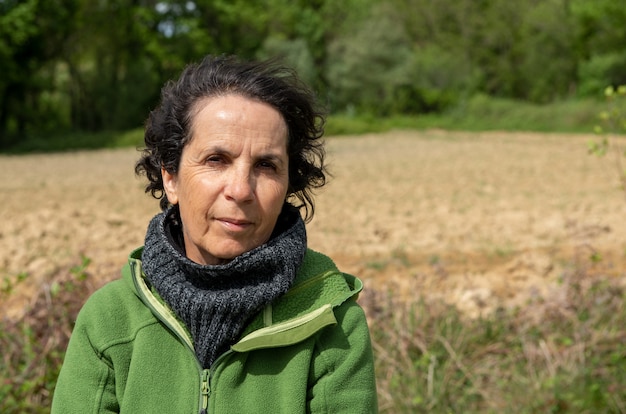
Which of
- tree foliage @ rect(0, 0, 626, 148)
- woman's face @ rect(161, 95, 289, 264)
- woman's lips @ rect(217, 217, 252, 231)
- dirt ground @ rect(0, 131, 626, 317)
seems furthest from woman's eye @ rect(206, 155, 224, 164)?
tree foliage @ rect(0, 0, 626, 148)

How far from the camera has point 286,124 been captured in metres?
1.86

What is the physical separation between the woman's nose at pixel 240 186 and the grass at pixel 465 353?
1785mm

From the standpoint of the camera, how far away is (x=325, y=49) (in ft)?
139

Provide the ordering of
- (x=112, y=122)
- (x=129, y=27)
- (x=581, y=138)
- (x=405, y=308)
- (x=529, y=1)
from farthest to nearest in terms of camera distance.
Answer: (x=529, y=1) → (x=129, y=27) → (x=112, y=122) → (x=581, y=138) → (x=405, y=308)

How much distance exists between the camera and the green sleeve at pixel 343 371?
1721 millimetres

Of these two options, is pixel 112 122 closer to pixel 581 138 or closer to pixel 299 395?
pixel 581 138

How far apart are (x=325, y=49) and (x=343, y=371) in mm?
41649

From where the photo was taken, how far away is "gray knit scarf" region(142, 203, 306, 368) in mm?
1695

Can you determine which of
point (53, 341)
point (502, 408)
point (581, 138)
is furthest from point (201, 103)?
point (581, 138)

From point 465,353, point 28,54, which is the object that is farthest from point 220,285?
point 28,54

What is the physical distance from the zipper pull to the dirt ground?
130 centimetres

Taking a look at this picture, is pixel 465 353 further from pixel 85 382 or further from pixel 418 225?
pixel 418 225

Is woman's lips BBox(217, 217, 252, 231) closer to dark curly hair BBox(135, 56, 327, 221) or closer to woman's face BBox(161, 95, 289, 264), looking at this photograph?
woman's face BBox(161, 95, 289, 264)

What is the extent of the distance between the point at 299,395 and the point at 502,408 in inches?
75.0
